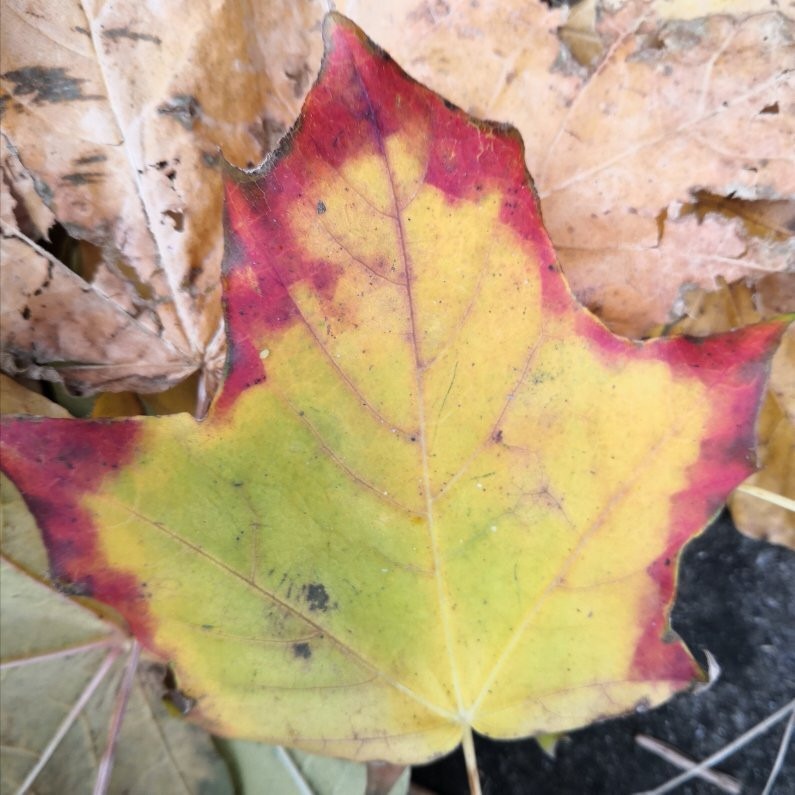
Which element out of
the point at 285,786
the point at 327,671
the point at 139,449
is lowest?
the point at 285,786

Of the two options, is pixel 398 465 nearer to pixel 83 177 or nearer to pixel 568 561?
pixel 568 561

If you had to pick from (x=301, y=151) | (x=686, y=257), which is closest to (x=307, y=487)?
(x=301, y=151)

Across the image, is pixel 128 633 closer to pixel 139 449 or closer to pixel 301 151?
pixel 139 449

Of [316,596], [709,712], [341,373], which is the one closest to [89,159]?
[341,373]

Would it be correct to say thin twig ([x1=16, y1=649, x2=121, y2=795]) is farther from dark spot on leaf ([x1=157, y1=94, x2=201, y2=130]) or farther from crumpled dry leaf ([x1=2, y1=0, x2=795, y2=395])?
dark spot on leaf ([x1=157, y1=94, x2=201, y2=130])

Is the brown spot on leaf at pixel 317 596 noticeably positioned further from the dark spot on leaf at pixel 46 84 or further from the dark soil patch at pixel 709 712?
the dark spot on leaf at pixel 46 84

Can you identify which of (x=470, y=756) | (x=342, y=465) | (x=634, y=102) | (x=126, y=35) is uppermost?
(x=634, y=102)
